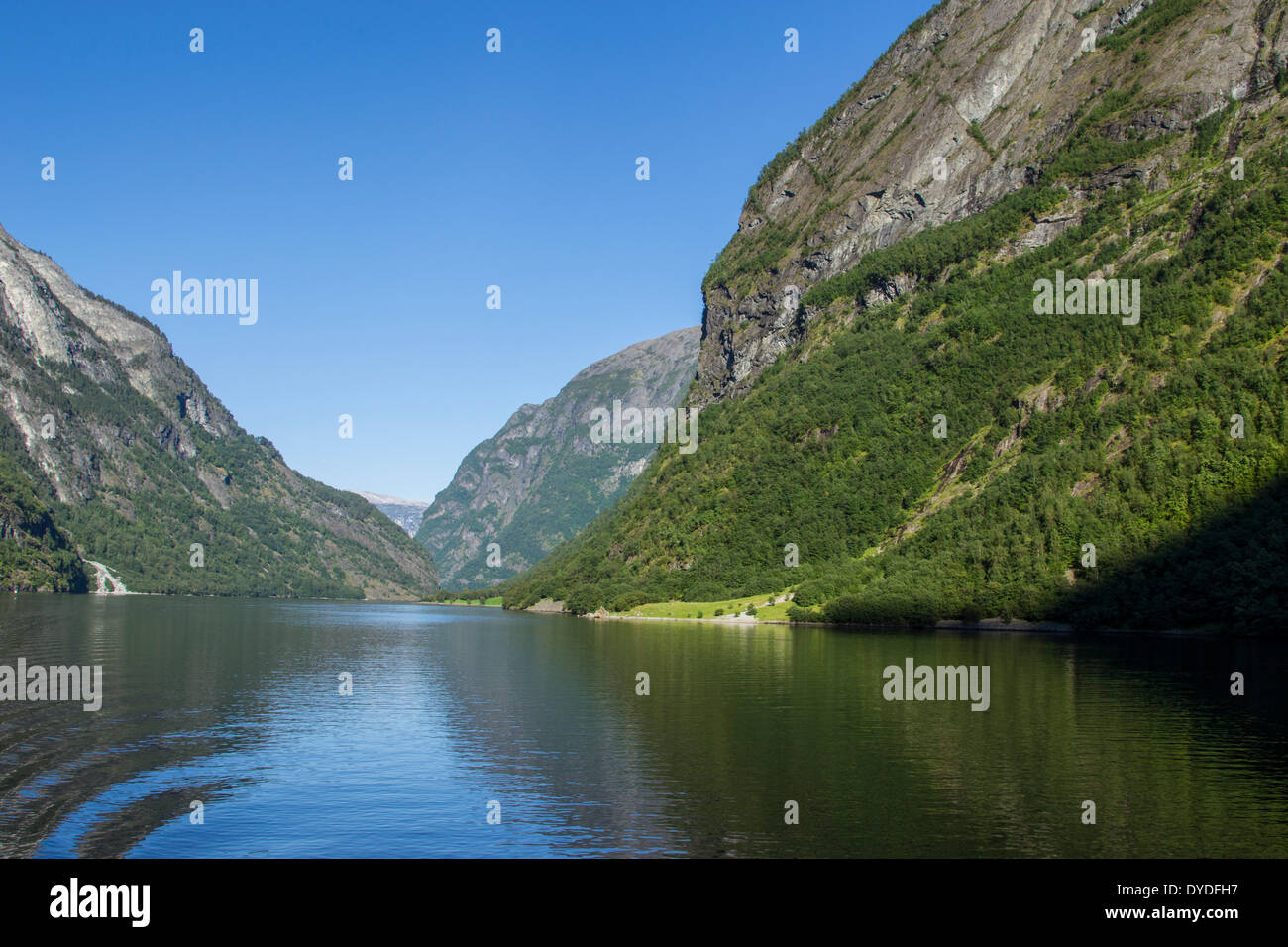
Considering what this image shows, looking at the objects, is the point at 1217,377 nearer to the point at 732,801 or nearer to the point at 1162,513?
the point at 1162,513

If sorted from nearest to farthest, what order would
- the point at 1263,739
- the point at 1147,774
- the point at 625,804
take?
the point at 625,804 → the point at 1147,774 → the point at 1263,739

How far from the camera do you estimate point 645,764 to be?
51938 mm

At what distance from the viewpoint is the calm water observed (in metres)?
37.7

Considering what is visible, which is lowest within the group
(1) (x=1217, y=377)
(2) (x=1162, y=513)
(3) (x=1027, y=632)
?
(3) (x=1027, y=632)

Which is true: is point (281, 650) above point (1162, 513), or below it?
below

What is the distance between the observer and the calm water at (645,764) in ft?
124
